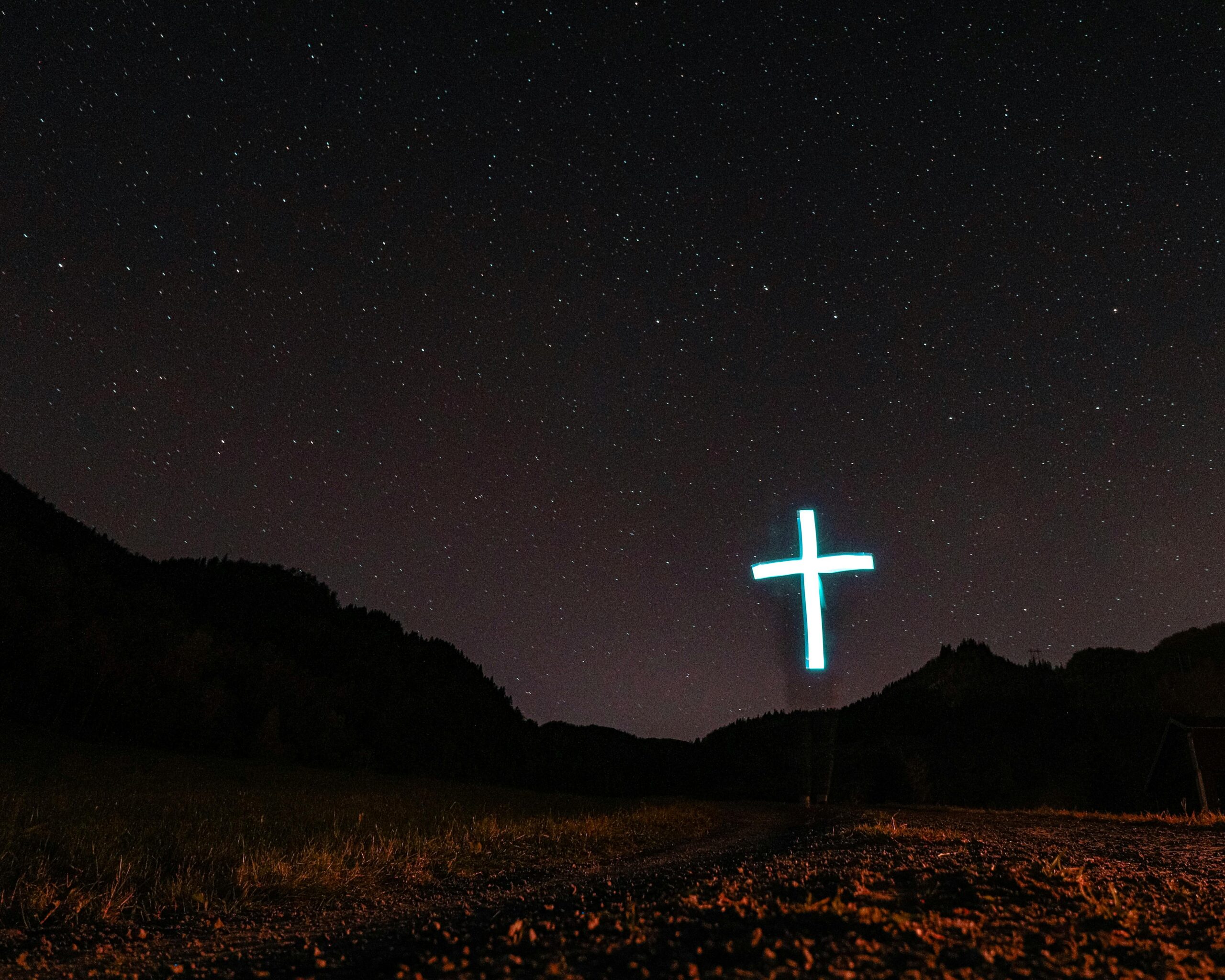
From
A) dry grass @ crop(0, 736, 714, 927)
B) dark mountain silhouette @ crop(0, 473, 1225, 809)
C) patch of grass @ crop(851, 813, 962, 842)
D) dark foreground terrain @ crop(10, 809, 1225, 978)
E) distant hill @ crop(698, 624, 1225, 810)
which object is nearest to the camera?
dark foreground terrain @ crop(10, 809, 1225, 978)

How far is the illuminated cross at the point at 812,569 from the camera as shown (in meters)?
11.0

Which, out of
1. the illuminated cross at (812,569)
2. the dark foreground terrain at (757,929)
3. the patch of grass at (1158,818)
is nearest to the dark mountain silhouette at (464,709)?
the patch of grass at (1158,818)

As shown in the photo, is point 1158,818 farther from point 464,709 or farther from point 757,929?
point 464,709

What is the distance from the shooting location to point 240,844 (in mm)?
11297

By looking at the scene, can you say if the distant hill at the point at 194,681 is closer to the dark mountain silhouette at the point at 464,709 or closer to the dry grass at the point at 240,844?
the dark mountain silhouette at the point at 464,709

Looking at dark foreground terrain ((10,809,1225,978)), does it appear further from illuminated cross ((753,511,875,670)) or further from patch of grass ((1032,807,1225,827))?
patch of grass ((1032,807,1225,827))

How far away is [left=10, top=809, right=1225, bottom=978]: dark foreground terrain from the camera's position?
3609 millimetres

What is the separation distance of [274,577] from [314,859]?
20913cm

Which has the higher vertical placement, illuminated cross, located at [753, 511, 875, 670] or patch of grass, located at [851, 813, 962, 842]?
illuminated cross, located at [753, 511, 875, 670]

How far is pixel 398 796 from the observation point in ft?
119

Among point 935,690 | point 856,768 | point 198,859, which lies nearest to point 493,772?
point 856,768

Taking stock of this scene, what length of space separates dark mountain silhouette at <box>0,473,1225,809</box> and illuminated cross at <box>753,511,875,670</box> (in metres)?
43.1

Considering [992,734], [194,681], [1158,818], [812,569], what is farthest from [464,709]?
[812,569]

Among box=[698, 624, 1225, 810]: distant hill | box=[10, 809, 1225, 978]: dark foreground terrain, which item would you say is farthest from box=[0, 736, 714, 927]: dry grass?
box=[698, 624, 1225, 810]: distant hill
